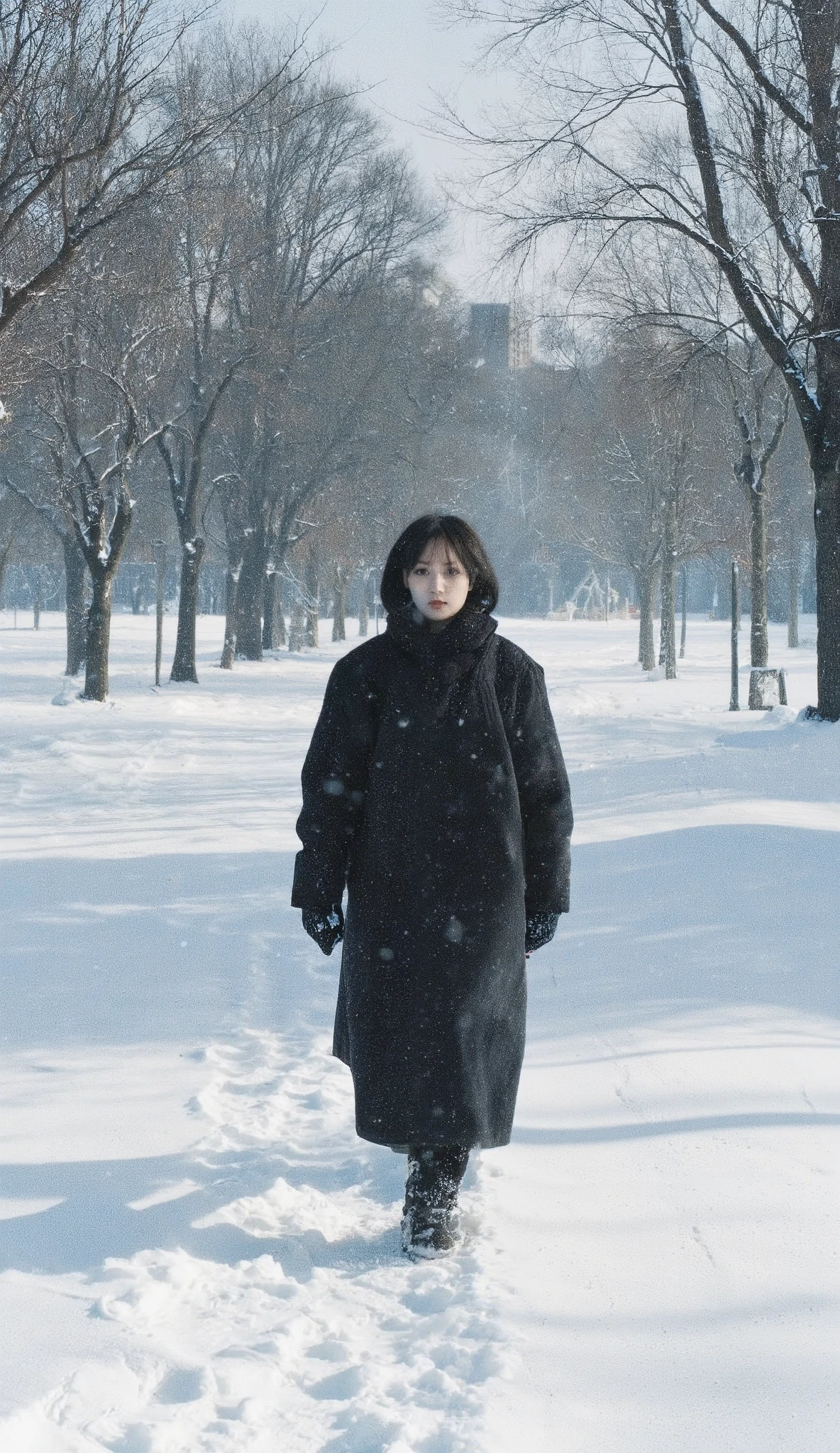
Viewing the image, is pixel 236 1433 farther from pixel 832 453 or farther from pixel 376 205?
pixel 376 205

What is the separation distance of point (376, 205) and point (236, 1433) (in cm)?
3144

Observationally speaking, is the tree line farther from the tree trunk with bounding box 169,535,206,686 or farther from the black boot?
the black boot

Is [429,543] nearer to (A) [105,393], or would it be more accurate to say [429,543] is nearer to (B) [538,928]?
(B) [538,928]

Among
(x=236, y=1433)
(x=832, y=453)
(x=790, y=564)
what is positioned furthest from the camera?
(x=790, y=564)

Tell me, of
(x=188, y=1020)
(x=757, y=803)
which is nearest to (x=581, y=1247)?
(x=188, y=1020)

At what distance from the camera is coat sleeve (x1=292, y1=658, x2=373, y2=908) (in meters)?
3.37

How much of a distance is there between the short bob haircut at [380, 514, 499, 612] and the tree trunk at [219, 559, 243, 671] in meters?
26.5

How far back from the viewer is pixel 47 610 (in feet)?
260

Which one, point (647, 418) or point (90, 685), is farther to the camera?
point (647, 418)

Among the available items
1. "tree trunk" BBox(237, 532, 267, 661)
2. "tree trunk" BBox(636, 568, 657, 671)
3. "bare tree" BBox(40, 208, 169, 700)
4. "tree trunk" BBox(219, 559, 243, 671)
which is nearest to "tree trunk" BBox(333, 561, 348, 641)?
"tree trunk" BBox(237, 532, 267, 661)

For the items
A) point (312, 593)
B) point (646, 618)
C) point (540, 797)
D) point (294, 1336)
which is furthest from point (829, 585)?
point (312, 593)

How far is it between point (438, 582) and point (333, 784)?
22.1 inches

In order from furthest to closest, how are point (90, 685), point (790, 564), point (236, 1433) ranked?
1. point (790, 564)
2. point (90, 685)
3. point (236, 1433)

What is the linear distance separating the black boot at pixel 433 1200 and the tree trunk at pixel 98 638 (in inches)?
661
